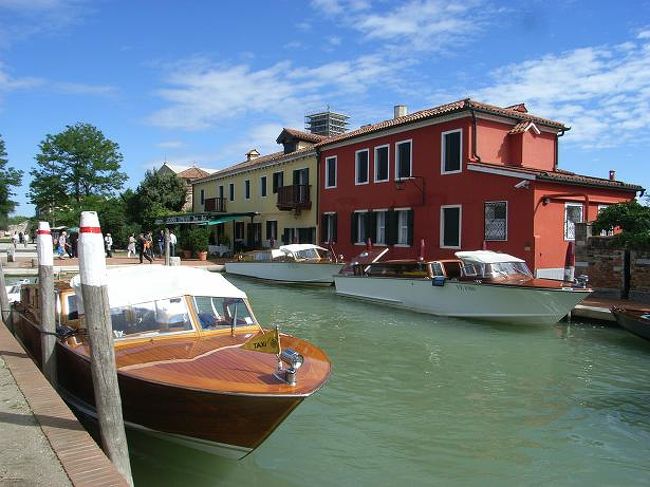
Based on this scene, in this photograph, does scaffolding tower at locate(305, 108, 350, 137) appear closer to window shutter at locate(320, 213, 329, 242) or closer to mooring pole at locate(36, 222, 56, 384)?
window shutter at locate(320, 213, 329, 242)

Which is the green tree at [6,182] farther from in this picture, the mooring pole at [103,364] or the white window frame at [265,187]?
the mooring pole at [103,364]

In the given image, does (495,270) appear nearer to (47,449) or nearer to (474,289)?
(474,289)

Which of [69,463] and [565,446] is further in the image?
[565,446]

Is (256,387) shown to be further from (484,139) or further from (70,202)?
(70,202)

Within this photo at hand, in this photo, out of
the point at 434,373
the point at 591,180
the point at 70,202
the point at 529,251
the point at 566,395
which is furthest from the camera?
the point at 70,202

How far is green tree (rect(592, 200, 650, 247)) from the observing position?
13664 millimetres

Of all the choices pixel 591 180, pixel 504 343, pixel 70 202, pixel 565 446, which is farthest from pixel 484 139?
pixel 70 202

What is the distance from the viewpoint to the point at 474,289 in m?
13.4

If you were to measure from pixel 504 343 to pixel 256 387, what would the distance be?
7.95 metres

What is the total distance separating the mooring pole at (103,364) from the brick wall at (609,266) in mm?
13523

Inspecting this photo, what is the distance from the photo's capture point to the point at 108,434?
4398 millimetres

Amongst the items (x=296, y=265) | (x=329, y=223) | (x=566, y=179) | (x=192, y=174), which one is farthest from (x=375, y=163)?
(x=192, y=174)

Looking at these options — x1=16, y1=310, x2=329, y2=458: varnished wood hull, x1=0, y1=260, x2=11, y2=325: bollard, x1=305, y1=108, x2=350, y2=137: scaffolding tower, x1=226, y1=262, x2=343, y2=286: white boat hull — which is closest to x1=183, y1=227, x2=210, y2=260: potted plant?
x1=226, y1=262, x2=343, y2=286: white boat hull

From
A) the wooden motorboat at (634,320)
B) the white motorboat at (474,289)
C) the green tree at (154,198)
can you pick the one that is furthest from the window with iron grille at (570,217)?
the green tree at (154,198)
